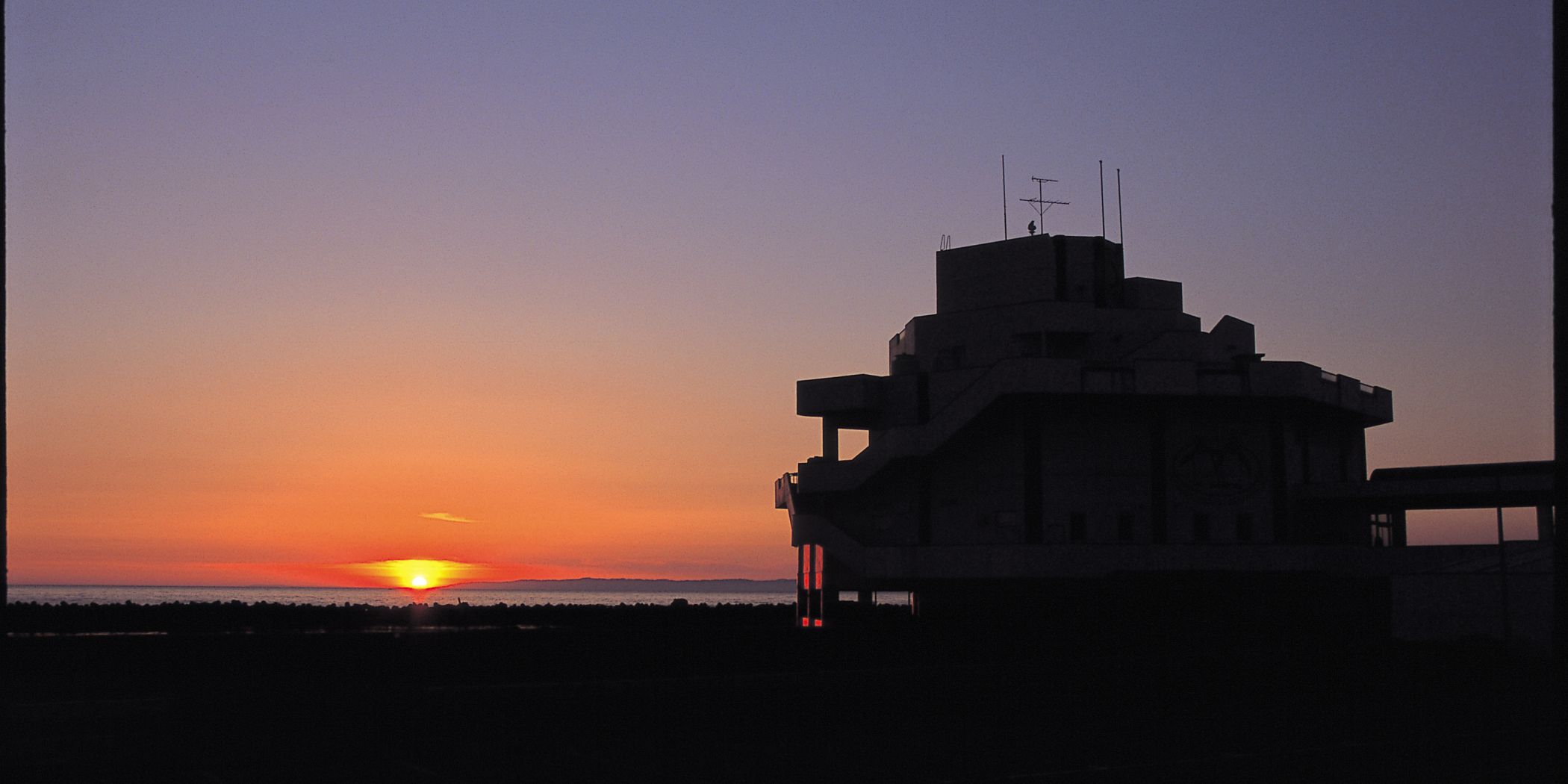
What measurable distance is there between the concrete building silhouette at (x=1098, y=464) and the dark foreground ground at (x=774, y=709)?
6.52 m

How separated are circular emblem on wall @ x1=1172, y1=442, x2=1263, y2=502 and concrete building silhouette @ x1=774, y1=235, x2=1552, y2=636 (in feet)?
0.27

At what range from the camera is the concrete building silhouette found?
65.2 meters

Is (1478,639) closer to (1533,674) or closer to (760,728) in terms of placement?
(1533,674)

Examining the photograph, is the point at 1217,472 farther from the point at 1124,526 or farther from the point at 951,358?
the point at 951,358

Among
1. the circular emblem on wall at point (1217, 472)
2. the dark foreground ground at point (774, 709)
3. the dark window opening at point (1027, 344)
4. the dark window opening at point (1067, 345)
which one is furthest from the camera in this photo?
the dark window opening at point (1067, 345)

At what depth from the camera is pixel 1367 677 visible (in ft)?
135

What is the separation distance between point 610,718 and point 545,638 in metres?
30.0

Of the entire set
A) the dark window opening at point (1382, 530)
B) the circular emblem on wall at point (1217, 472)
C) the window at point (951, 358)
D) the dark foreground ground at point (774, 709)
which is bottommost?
the dark foreground ground at point (774, 709)

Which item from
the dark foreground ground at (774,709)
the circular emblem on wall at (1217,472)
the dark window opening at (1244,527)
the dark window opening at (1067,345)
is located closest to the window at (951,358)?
the dark window opening at (1067,345)

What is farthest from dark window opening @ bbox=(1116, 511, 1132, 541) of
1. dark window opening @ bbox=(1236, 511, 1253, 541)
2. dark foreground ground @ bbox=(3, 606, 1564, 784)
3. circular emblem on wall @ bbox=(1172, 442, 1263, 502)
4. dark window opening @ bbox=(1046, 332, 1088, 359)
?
dark window opening @ bbox=(1046, 332, 1088, 359)

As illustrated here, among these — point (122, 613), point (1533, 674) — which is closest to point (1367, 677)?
point (1533, 674)

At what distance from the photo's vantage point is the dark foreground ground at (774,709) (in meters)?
21.8

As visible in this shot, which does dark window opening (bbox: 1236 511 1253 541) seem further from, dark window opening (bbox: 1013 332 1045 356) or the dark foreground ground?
dark window opening (bbox: 1013 332 1045 356)

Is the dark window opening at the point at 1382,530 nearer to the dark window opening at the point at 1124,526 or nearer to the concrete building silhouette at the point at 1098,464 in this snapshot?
the concrete building silhouette at the point at 1098,464
